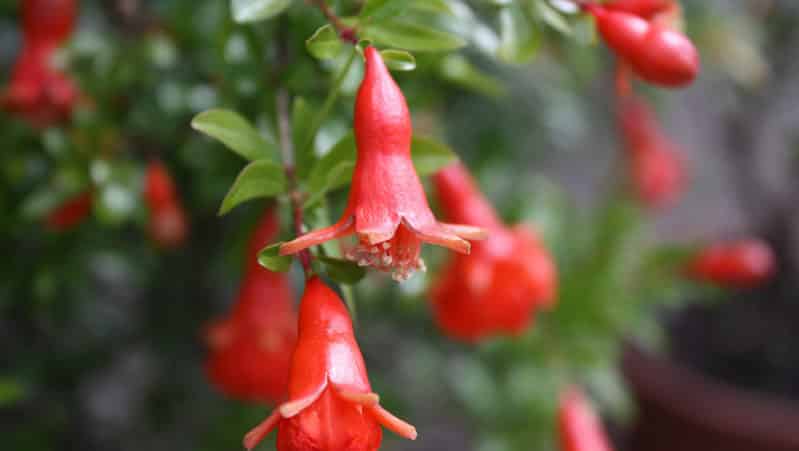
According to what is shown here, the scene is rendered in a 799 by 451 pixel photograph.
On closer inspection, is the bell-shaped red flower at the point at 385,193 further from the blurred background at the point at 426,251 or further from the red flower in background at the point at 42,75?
the red flower in background at the point at 42,75

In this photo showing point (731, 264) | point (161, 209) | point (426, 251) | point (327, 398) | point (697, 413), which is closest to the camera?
point (327, 398)

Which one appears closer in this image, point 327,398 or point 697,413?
point 327,398

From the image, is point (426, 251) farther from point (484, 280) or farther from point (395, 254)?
point (395, 254)

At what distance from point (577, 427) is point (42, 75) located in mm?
479

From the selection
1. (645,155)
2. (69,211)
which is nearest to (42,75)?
(69,211)

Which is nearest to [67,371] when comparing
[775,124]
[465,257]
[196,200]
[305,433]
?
[196,200]

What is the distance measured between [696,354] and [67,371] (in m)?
0.86

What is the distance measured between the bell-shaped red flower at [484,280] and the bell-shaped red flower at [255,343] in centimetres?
12

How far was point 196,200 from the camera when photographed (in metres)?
0.62

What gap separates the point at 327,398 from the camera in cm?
29

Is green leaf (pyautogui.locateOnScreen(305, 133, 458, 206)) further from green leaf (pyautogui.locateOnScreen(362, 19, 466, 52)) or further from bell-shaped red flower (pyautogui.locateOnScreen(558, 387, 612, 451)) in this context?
bell-shaped red flower (pyautogui.locateOnScreen(558, 387, 612, 451))

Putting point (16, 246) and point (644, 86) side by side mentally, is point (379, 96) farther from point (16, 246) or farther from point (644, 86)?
point (644, 86)

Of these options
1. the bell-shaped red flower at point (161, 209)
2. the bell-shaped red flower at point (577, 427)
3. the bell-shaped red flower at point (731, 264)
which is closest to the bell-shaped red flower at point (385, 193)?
the bell-shaped red flower at point (161, 209)

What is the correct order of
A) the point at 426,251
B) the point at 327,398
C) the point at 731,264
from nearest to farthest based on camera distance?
the point at 327,398, the point at 426,251, the point at 731,264
